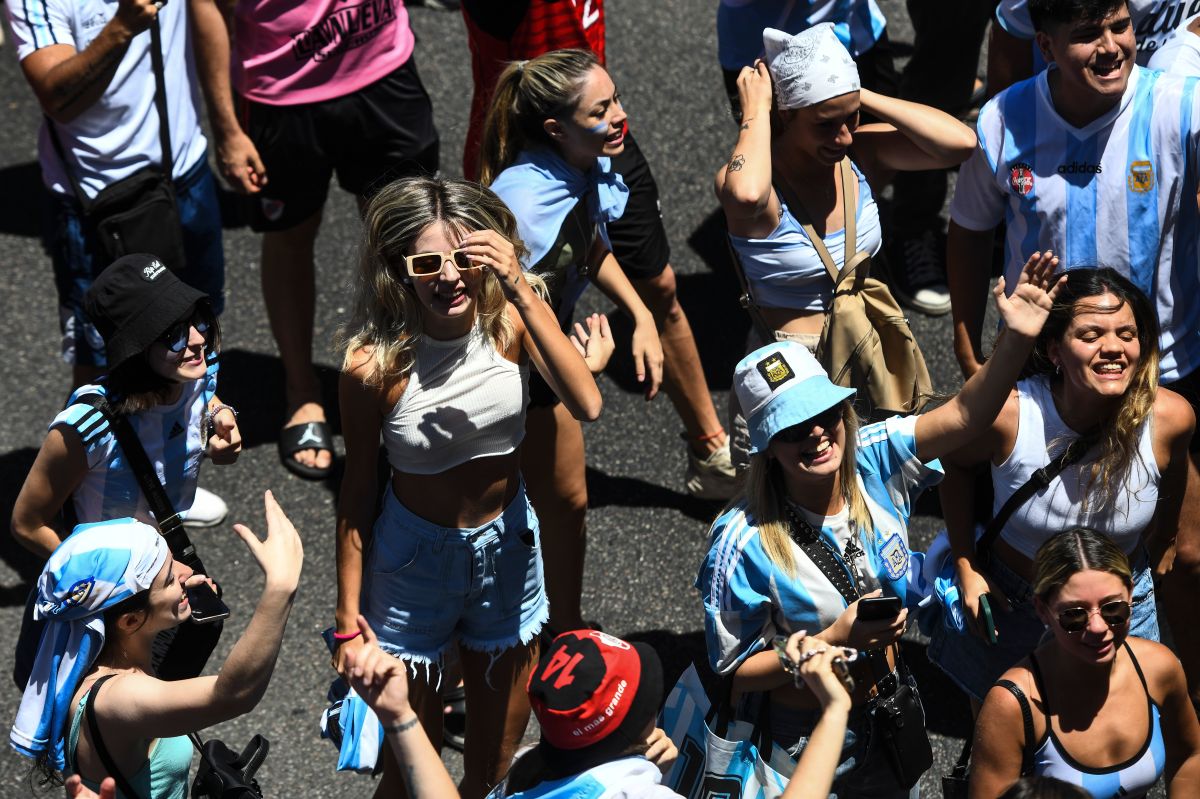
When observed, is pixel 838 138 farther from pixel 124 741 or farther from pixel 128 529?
pixel 124 741

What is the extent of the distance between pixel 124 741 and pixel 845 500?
1755 mm

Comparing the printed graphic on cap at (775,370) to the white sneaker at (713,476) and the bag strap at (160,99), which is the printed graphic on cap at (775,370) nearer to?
the white sneaker at (713,476)

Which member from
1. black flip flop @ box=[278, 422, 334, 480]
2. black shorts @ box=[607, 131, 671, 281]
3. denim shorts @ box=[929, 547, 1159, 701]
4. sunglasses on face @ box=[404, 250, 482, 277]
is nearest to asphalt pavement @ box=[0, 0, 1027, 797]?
black flip flop @ box=[278, 422, 334, 480]

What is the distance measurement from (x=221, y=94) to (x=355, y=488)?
213 centimetres

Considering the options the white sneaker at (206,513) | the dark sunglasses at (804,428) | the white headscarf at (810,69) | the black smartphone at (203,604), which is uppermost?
the white headscarf at (810,69)

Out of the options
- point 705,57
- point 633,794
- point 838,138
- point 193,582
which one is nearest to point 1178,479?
point 838,138

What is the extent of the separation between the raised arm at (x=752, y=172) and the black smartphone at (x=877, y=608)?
4.29 ft

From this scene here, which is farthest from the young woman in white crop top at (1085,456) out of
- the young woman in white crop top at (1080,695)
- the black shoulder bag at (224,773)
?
the black shoulder bag at (224,773)

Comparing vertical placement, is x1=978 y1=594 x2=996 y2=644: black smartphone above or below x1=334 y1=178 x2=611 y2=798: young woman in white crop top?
below

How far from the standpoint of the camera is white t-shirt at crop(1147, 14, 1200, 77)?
4.74 meters

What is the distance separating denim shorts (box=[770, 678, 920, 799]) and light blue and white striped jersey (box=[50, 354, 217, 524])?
1.79 meters

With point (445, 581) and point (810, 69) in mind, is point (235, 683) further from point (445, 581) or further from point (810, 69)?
point (810, 69)

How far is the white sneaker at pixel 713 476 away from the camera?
5613mm

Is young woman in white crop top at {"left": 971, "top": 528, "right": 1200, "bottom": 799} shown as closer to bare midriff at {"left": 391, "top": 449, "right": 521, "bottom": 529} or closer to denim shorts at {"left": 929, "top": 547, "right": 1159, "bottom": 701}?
denim shorts at {"left": 929, "top": 547, "right": 1159, "bottom": 701}
